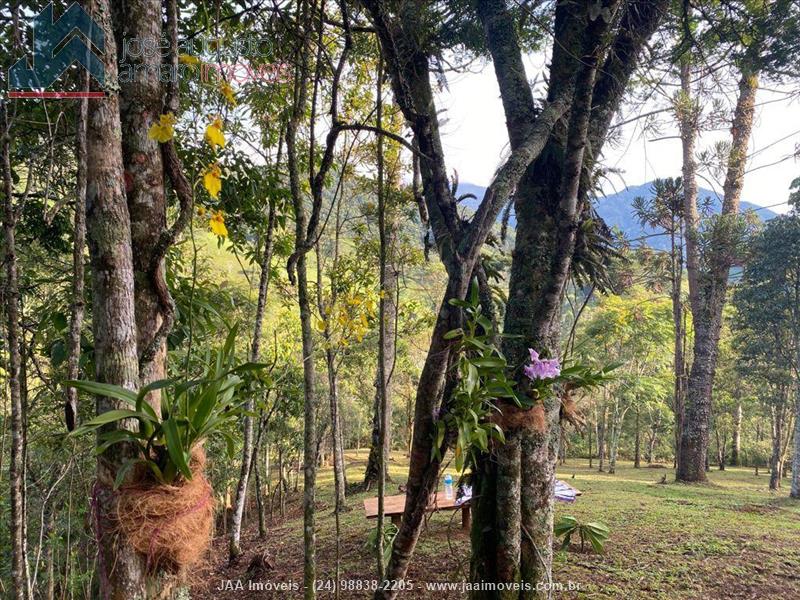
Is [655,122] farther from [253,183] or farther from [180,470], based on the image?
[180,470]

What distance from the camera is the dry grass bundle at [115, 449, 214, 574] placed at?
41.8 inches

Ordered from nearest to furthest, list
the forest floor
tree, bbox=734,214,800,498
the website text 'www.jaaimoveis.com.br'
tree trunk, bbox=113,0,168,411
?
tree trunk, bbox=113,0,168,411
the website text 'www.jaaimoveis.com.br'
the forest floor
tree, bbox=734,214,800,498

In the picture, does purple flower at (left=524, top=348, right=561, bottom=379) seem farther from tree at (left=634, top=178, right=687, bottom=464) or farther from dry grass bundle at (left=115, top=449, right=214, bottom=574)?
tree at (left=634, top=178, right=687, bottom=464)

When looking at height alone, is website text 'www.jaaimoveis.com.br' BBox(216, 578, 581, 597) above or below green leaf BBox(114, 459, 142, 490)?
below

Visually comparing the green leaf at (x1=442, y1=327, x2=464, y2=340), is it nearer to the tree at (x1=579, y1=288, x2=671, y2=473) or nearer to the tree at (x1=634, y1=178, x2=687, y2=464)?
the tree at (x1=634, y1=178, x2=687, y2=464)

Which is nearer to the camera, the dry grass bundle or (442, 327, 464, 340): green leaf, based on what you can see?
the dry grass bundle

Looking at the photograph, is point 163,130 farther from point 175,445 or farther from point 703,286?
point 703,286

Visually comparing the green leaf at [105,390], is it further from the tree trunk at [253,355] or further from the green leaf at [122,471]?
the tree trunk at [253,355]

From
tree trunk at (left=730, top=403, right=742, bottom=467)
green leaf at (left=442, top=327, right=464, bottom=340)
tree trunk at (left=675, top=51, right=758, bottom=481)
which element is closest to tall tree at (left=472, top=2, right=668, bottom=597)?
green leaf at (left=442, top=327, right=464, bottom=340)

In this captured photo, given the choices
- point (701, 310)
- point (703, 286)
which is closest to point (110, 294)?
point (701, 310)

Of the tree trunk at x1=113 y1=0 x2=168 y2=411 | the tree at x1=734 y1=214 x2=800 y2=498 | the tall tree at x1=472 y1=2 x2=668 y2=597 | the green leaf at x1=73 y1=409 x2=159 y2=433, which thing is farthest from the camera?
the tree at x1=734 y1=214 x2=800 y2=498

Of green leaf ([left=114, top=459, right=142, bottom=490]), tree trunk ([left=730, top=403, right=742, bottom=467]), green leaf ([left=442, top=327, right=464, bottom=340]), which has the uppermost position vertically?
green leaf ([left=442, top=327, right=464, bottom=340])

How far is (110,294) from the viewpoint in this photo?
1.11m

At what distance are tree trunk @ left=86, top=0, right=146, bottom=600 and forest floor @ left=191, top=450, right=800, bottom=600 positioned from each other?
3.59 feet
